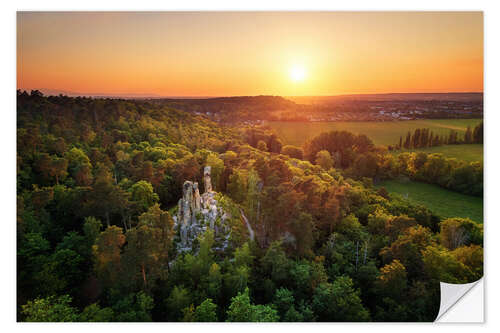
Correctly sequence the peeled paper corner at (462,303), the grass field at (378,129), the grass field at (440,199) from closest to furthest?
the peeled paper corner at (462,303) < the grass field at (440,199) < the grass field at (378,129)

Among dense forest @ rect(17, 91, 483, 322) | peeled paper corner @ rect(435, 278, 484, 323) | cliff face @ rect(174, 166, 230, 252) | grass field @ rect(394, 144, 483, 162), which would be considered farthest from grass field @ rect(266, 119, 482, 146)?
peeled paper corner @ rect(435, 278, 484, 323)

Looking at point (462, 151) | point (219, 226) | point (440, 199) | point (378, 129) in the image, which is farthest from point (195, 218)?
point (462, 151)

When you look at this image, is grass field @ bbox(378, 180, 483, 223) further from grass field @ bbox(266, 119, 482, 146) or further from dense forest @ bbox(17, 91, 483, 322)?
grass field @ bbox(266, 119, 482, 146)

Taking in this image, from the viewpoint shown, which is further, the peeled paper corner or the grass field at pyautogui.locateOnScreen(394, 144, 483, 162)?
the grass field at pyautogui.locateOnScreen(394, 144, 483, 162)

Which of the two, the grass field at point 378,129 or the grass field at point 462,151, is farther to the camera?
the grass field at point 378,129

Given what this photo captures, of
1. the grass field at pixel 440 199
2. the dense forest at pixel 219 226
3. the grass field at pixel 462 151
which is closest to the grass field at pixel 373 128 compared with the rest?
the dense forest at pixel 219 226

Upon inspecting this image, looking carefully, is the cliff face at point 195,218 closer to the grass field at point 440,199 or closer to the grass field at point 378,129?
the grass field at point 378,129

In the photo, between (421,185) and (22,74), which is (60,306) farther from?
(421,185)
